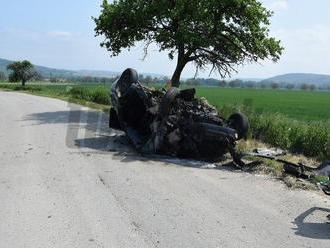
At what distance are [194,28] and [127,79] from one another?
8.03 metres

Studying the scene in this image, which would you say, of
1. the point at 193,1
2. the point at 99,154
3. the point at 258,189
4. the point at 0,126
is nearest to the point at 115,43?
the point at 193,1

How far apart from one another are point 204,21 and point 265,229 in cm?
1553

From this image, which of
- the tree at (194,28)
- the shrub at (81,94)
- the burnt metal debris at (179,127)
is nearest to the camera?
the burnt metal debris at (179,127)

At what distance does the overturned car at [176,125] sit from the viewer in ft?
37.5

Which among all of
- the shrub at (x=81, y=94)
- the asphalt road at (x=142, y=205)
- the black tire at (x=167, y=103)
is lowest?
the asphalt road at (x=142, y=205)

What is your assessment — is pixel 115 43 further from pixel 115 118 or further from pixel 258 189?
pixel 258 189

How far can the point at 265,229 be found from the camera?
253 inches

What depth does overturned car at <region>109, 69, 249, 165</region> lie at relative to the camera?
1142 cm

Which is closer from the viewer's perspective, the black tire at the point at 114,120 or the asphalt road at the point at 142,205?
the asphalt road at the point at 142,205

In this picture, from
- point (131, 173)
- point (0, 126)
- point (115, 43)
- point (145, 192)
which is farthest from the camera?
point (115, 43)

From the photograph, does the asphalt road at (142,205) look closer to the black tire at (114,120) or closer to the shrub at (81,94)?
the black tire at (114,120)

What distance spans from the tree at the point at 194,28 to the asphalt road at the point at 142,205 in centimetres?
1047

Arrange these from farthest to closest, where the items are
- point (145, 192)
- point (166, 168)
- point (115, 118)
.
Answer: point (115, 118), point (166, 168), point (145, 192)

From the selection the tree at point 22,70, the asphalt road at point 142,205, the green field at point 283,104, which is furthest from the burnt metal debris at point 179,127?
the tree at point 22,70
